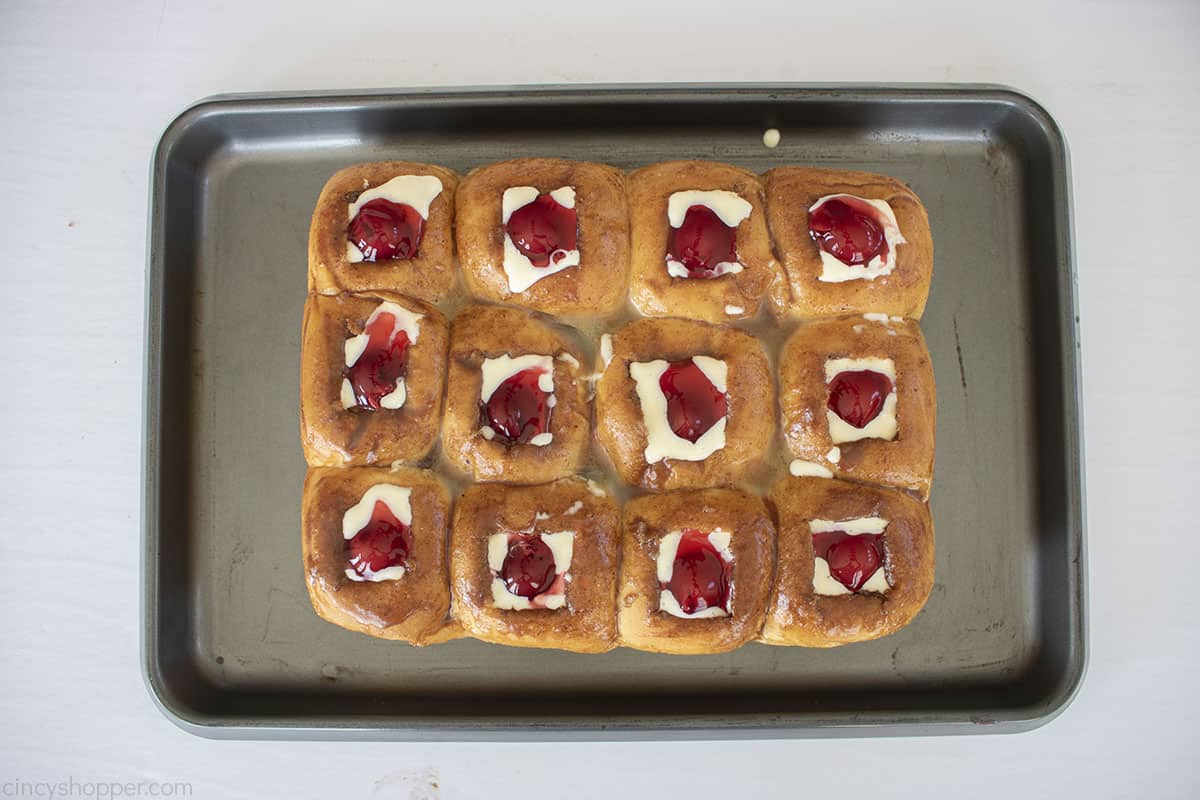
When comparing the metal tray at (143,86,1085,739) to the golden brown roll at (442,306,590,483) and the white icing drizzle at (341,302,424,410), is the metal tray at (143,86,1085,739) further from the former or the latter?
the golden brown roll at (442,306,590,483)

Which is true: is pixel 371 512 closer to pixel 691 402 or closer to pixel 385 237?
pixel 385 237

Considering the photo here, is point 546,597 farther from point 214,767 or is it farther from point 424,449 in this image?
point 214,767

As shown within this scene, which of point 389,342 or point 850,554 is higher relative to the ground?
point 389,342

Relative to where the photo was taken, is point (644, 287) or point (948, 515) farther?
point (948, 515)

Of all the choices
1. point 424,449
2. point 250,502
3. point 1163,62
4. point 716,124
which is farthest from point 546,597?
point 1163,62

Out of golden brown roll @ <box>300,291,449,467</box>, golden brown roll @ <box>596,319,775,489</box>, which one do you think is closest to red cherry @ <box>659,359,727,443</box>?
golden brown roll @ <box>596,319,775,489</box>

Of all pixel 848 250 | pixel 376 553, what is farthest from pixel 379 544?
pixel 848 250
